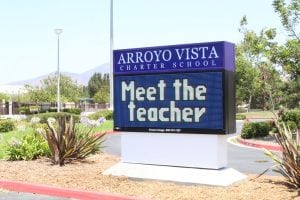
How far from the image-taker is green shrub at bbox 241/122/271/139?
24.0 metres

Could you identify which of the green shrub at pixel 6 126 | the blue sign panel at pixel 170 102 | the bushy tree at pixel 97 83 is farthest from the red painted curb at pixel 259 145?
the bushy tree at pixel 97 83

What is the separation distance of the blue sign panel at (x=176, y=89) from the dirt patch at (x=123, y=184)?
3.53 feet

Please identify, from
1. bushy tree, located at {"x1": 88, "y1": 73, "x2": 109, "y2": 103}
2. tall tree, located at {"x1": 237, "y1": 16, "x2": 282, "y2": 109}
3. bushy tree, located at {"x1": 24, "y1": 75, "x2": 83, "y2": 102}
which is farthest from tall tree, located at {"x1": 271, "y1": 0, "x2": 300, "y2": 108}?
bushy tree, located at {"x1": 88, "y1": 73, "x2": 109, "y2": 103}

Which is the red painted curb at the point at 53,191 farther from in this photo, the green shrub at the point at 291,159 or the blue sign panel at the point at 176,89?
the green shrub at the point at 291,159

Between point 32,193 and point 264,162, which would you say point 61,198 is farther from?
point 264,162

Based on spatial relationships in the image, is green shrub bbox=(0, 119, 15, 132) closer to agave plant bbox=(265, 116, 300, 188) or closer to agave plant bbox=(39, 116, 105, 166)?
agave plant bbox=(39, 116, 105, 166)

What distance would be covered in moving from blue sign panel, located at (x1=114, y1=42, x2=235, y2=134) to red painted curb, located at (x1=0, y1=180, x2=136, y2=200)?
187 cm

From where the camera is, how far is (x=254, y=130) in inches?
945

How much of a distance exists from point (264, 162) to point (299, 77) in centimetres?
1055

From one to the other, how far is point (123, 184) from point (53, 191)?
1.32 metres

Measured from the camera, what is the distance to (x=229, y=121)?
393 inches

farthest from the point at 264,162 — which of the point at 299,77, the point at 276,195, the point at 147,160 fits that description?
the point at 299,77

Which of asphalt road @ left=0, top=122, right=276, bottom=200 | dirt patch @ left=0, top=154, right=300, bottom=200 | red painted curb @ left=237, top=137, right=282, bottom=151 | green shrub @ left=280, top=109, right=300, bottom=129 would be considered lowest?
asphalt road @ left=0, top=122, right=276, bottom=200

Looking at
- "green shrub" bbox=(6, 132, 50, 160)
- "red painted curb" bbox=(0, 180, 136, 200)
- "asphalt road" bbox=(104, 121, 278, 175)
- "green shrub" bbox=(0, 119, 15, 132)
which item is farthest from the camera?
"green shrub" bbox=(0, 119, 15, 132)
